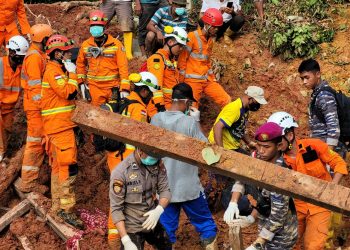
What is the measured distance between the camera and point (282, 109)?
30.1ft

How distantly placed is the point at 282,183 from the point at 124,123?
1.21 meters

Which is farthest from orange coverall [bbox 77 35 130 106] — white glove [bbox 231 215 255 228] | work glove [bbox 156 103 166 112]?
white glove [bbox 231 215 255 228]

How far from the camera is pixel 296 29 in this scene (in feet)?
31.0

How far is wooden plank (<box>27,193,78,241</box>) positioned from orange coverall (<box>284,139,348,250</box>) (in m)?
2.88

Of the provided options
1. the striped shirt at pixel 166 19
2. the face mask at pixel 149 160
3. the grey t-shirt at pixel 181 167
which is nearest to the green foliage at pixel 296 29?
the striped shirt at pixel 166 19

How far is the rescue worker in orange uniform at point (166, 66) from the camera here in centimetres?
746

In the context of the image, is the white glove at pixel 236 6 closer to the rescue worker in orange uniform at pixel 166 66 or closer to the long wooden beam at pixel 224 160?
the rescue worker in orange uniform at pixel 166 66

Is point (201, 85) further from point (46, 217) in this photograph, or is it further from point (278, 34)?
point (46, 217)

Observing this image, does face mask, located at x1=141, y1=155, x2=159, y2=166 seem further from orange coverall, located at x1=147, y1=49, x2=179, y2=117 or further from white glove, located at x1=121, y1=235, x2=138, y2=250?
orange coverall, located at x1=147, y1=49, x2=179, y2=117

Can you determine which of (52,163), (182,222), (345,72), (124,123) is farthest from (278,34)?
(124,123)

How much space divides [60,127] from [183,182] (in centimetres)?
178

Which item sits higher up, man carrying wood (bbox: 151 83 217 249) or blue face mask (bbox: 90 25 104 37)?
A: blue face mask (bbox: 90 25 104 37)

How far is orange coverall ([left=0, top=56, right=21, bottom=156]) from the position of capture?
307 inches

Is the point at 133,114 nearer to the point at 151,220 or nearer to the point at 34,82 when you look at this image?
the point at 151,220
